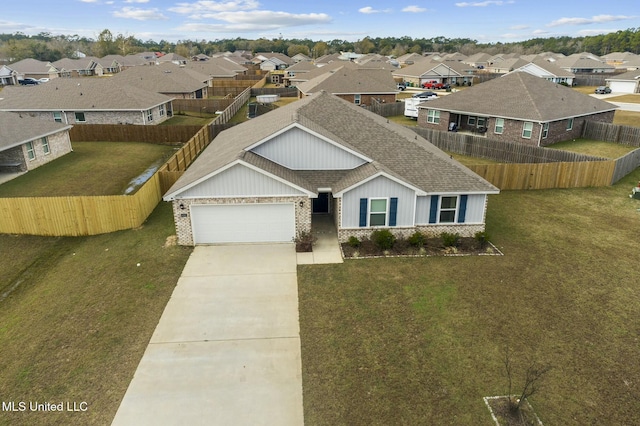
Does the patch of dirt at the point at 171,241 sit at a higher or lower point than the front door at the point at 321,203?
lower

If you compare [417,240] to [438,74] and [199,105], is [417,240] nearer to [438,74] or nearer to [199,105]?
[199,105]

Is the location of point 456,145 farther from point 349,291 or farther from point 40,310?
point 40,310

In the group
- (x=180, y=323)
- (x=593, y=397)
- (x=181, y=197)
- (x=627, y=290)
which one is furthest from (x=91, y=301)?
(x=627, y=290)

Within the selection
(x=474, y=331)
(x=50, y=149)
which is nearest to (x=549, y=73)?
(x=474, y=331)

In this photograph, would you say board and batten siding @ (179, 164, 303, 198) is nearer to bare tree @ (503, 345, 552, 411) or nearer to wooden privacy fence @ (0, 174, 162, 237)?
wooden privacy fence @ (0, 174, 162, 237)

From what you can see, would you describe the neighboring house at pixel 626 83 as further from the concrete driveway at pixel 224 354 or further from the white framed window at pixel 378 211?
the concrete driveway at pixel 224 354

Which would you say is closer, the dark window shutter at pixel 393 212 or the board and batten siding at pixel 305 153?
the dark window shutter at pixel 393 212

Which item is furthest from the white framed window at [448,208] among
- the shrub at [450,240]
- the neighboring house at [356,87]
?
the neighboring house at [356,87]

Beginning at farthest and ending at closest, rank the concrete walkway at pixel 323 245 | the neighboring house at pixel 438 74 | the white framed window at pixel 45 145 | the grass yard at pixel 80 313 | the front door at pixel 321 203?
the neighboring house at pixel 438 74 < the white framed window at pixel 45 145 < the front door at pixel 321 203 < the concrete walkway at pixel 323 245 < the grass yard at pixel 80 313
